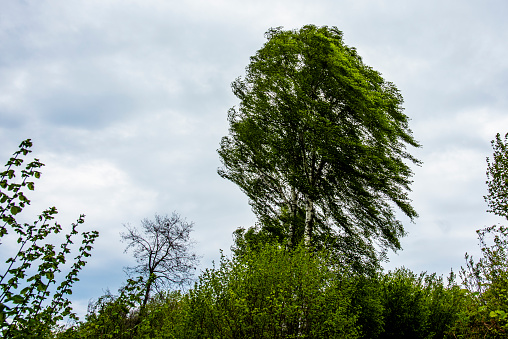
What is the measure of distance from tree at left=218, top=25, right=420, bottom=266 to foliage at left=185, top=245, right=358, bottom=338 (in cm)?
397

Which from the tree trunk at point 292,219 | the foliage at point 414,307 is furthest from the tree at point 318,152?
the foliage at point 414,307

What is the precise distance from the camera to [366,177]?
1602 centimetres

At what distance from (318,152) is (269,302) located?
6.89 m

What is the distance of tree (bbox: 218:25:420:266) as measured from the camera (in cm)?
1580

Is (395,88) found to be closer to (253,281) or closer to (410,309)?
(410,309)

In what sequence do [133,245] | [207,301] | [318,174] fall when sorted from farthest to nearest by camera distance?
[133,245]
[318,174]
[207,301]

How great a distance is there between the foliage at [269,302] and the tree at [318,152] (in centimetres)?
397

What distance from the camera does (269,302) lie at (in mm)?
10430

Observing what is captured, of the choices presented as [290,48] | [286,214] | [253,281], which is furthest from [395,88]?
[253,281]

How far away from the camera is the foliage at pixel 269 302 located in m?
9.91

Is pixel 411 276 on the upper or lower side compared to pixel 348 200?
lower

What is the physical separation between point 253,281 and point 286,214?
6344mm

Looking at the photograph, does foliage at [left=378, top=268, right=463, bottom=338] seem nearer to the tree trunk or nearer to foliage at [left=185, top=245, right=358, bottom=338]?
the tree trunk

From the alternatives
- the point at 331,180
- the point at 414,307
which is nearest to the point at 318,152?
the point at 331,180
